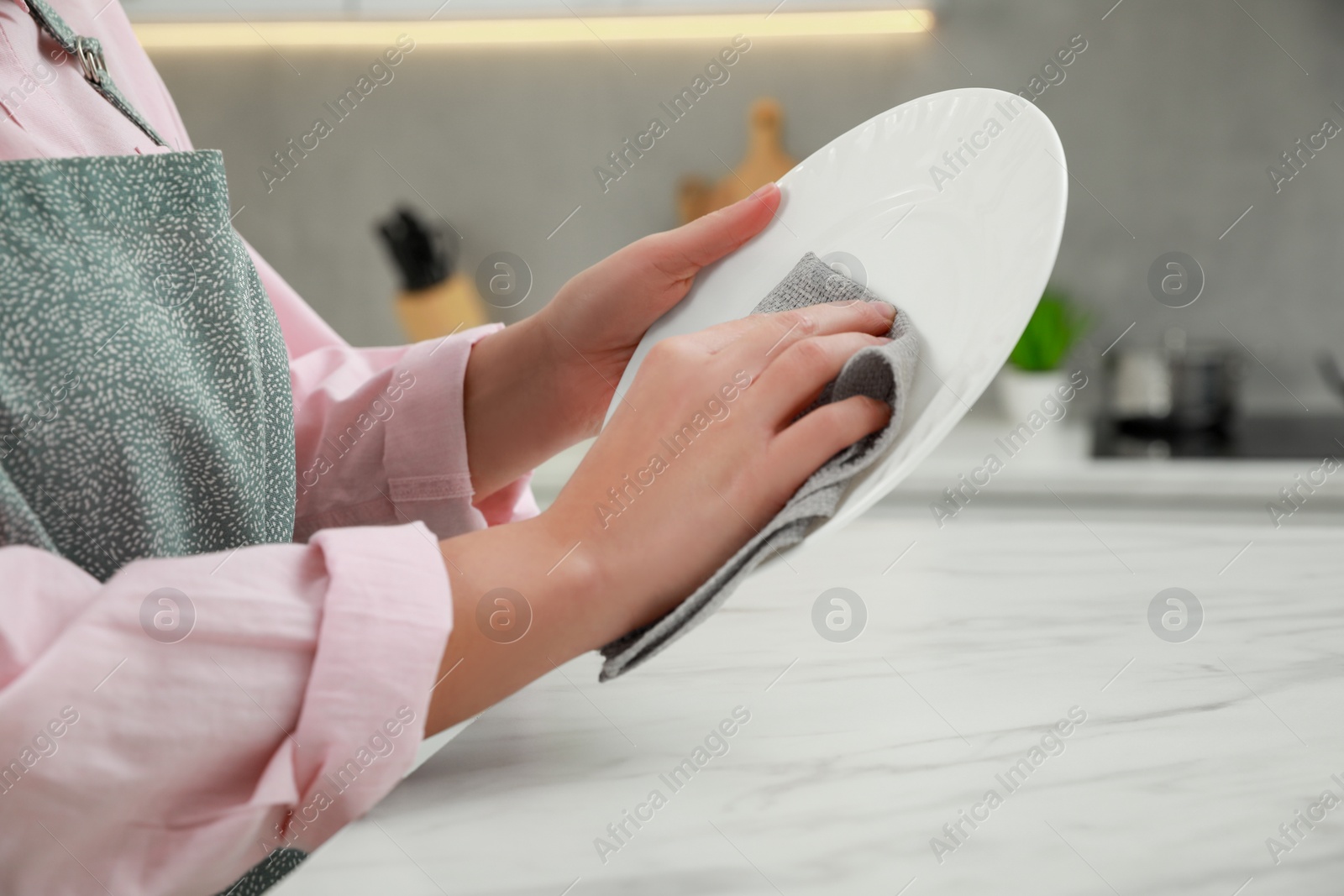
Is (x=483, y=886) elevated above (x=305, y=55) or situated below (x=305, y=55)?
below

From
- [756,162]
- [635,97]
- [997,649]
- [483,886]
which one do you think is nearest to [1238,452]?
[756,162]

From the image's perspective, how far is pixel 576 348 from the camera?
681 millimetres

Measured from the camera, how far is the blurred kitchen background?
196 cm

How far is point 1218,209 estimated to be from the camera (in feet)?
6.63

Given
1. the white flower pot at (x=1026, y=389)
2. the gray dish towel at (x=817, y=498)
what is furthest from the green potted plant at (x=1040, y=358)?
the gray dish towel at (x=817, y=498)

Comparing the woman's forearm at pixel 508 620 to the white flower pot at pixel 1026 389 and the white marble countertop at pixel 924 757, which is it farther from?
the white flower pot at pixel 1026 389

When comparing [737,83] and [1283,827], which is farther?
[737,83]

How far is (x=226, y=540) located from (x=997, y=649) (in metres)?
0.37

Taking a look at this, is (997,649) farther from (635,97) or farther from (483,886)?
(635,97)

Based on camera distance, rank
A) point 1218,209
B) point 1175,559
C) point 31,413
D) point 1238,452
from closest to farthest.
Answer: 1. point 31,413
2. point 1175,559
3. point 1238,452
4. point 1218,209

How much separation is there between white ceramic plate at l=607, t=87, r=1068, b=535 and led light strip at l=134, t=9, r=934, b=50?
149 centimetres

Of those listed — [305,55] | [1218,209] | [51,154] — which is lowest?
[1218,209]

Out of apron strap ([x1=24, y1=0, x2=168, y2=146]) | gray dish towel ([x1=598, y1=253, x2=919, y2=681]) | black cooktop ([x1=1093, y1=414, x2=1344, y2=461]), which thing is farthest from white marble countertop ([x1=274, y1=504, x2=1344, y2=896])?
black cooktop ([x1=1093, y1=414, x2=1344, y2=461])

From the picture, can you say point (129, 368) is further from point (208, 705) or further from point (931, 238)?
point (931, 238)
